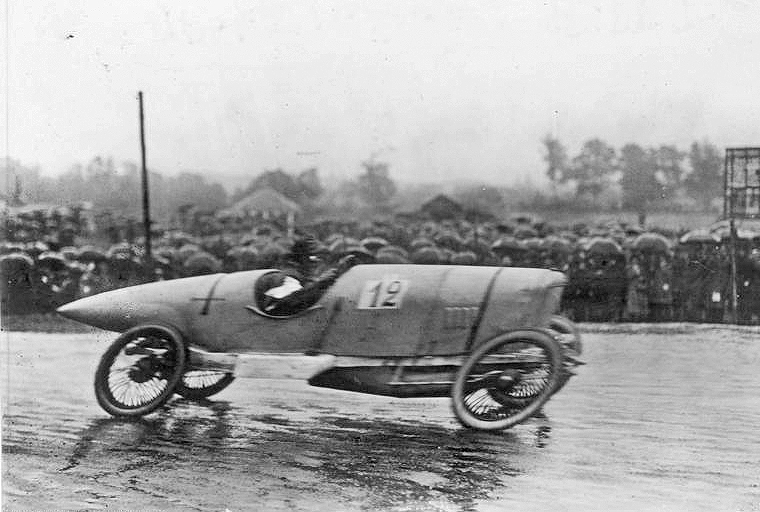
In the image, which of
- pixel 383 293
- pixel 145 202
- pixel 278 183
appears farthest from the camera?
pixel 145 202

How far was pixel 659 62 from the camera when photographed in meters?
3.88

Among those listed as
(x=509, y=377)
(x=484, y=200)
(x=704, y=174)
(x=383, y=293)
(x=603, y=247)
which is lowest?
(x=509, y=377)

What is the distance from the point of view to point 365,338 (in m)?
3.94

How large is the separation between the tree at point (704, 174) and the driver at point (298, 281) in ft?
5.61

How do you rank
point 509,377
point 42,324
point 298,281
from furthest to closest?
point 42,324, point 298,281, point 509,377

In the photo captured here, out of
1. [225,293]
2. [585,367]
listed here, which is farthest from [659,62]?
[225,293]

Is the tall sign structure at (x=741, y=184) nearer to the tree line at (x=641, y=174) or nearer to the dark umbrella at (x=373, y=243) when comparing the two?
the tree line at (x=641, y=174)

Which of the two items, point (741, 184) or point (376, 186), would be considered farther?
point (376, 186)

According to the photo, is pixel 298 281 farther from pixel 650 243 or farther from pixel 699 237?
pixel 699 237

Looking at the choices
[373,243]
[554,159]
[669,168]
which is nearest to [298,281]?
[373,243]

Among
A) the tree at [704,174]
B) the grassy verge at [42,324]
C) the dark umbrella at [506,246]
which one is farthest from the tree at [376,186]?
the grassy verge at [42,324]

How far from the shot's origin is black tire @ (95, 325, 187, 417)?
13.8 feet

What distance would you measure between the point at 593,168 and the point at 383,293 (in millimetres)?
1224

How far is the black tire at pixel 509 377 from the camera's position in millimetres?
3744
